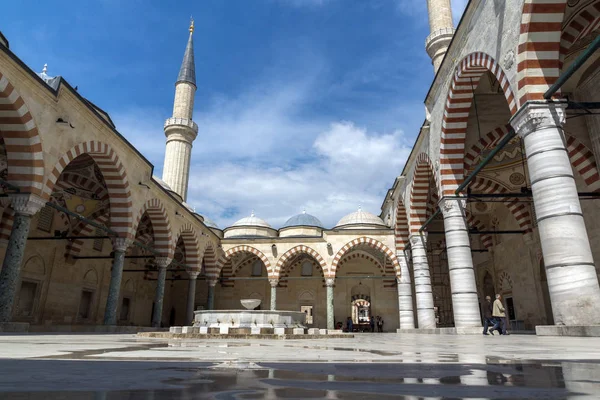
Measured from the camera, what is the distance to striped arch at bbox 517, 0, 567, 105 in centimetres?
618

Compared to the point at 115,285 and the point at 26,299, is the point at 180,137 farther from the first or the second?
the point at 115,285

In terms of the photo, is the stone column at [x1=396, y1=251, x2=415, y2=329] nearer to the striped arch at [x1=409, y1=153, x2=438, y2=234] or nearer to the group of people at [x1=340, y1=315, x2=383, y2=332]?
the striped arch at [x1=409, y1=153, x2=438, y2=234]

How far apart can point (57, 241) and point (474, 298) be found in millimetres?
14590

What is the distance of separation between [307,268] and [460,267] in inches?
587

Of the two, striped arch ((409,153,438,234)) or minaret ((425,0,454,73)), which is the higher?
minaret ((425,0,454,73))

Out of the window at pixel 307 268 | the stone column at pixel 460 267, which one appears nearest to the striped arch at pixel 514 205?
the stone column at pixel 460 267

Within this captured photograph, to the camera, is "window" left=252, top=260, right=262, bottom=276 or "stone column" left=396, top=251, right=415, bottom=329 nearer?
"stone column" left=396, top=251, right=415, bottom=329

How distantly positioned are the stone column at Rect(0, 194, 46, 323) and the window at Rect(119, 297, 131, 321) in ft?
39.5

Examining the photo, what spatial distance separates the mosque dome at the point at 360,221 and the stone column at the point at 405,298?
12.2 feet

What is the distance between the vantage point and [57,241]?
15320 mm

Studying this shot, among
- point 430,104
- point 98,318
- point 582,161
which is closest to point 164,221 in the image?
point 98,318

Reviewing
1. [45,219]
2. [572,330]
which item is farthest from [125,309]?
[572,330]

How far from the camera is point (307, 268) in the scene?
23.9m

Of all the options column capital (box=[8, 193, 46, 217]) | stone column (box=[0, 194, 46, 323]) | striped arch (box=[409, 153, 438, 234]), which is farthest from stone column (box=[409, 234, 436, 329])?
column capital (box=[8, 193, 46, 217])
